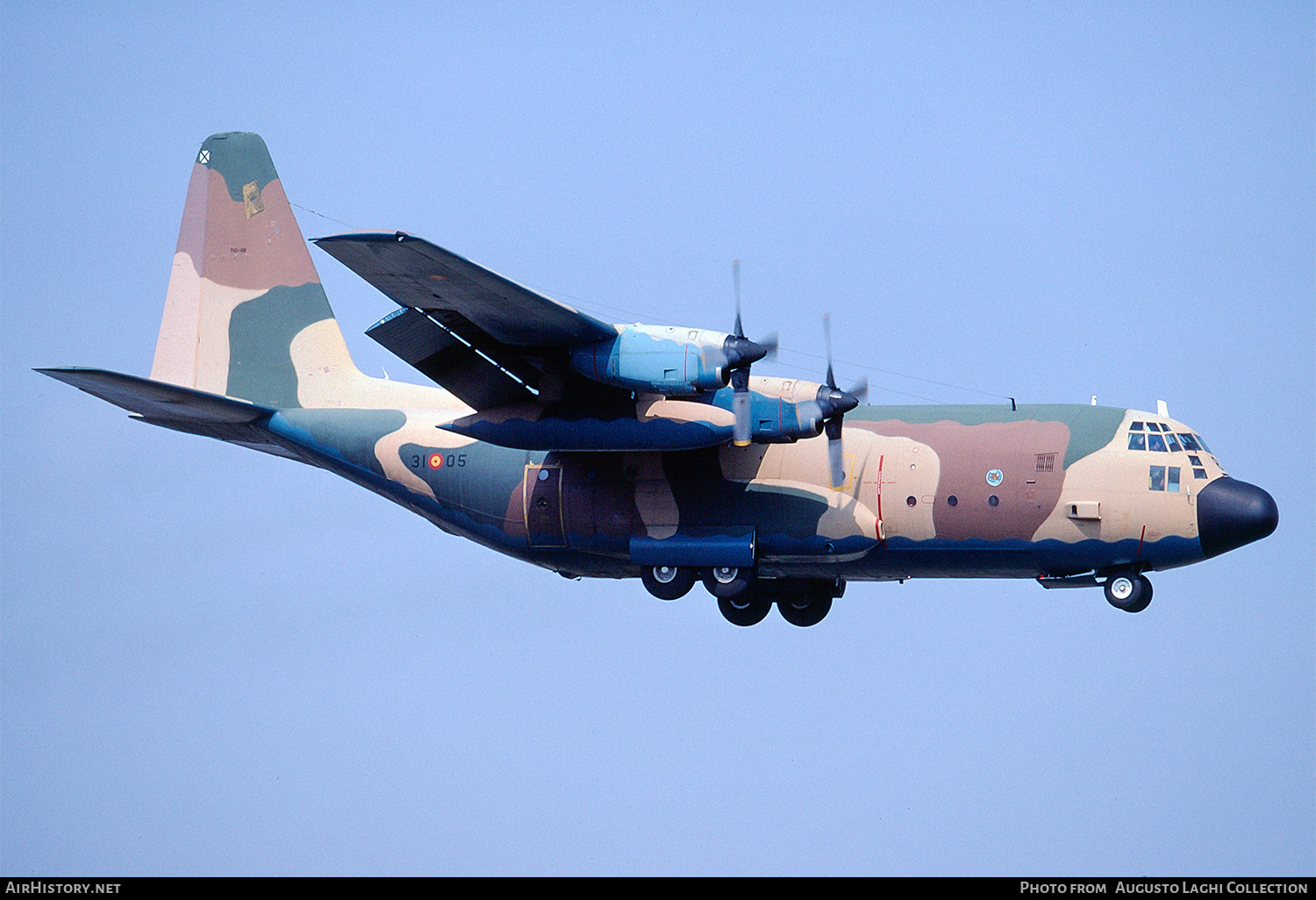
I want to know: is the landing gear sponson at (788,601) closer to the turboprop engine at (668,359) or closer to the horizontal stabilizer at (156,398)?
the turboprop engine at (668,359)

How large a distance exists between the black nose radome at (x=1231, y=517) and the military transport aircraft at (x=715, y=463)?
0.03m

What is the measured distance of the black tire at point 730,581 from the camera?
82.0ft

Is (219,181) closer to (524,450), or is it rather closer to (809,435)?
(524,450)

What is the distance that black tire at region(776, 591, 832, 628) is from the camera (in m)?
27.2

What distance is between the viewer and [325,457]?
27312 millimetres

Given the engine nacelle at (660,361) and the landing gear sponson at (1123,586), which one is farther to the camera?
the landing gear sponson at (1123,586)

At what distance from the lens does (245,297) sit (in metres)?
29.1

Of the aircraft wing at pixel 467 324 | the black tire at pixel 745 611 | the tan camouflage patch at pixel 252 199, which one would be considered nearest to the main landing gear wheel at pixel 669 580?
the black tire at pixel 745 611

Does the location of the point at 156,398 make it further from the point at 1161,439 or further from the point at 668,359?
the point at 1161,439

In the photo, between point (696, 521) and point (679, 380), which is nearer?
→ point (679, 380)

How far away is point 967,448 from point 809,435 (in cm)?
254
